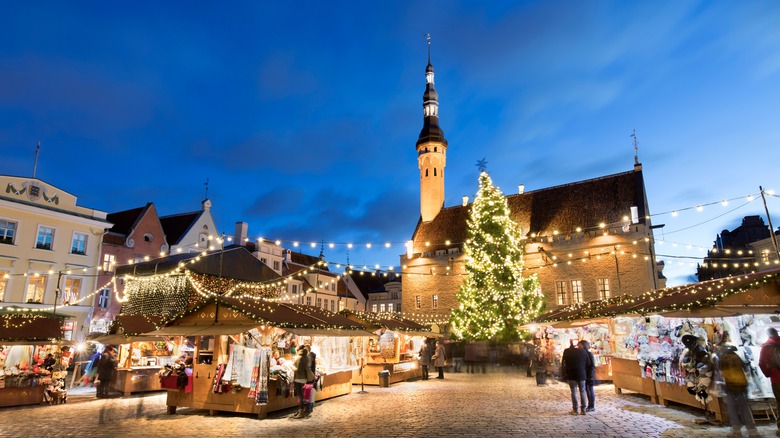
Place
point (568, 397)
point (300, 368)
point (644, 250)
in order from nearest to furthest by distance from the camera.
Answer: point (300, 368)
point (568, 397)
point (644, 250)

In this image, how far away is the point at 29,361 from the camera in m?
15.4

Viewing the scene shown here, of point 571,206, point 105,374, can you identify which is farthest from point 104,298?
point 571,206

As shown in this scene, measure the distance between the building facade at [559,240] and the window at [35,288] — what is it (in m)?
21.9

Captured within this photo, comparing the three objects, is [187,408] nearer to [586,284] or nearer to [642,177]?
[586,284]

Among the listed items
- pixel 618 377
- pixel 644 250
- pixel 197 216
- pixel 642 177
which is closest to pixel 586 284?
pixel 644 250

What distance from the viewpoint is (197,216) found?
36.5 metres

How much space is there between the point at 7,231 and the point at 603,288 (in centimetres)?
3384

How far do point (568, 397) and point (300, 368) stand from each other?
7.73 m

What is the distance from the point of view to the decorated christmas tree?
88.7ft

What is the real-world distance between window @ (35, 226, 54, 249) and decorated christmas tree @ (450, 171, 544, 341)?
22.7m

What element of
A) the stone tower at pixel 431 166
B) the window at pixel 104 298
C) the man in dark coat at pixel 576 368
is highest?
the stone tower at pixel 431 166

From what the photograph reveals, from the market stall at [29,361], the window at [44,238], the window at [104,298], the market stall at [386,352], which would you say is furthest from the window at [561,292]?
the window at [44,238]

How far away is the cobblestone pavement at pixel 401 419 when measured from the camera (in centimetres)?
881

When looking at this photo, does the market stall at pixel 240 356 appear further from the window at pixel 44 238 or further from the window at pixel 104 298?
the window at pixel 104 298
